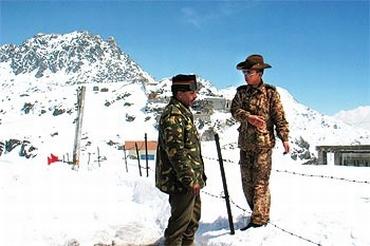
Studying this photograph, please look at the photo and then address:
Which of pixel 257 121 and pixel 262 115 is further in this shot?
pixel 262 115

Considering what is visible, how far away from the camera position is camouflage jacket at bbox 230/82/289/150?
5648 mm

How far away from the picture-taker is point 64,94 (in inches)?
7008

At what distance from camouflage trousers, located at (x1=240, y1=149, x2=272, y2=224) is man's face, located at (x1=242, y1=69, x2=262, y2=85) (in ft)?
2.73

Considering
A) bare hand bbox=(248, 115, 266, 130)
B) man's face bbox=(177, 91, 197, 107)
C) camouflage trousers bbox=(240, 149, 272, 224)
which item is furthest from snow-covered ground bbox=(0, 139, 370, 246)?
man's face bbox=(177, 91, 197, 107)

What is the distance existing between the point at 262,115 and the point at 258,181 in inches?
30.7

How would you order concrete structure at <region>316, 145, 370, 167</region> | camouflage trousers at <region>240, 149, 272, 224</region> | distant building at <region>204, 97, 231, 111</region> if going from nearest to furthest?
camouflage trousers at <region>240, 149, 272, 224</region> → concrete structure at <region>316, 145, 370, 167</region> → distant building at <region>204, 97, 231, 111</region>

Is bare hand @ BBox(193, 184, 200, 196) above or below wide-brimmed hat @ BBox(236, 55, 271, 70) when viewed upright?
below

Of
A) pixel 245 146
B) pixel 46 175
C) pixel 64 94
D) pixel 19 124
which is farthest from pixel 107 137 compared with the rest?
pixel 245 146

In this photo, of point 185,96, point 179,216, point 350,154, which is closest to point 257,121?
point 185,96

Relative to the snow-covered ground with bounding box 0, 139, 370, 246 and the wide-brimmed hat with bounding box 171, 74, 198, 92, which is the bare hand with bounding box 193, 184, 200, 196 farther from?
the snow-covered ground with bounding box 0, 139, 370, 246

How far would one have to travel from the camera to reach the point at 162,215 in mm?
7875

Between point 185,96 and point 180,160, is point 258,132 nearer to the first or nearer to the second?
point 185,96

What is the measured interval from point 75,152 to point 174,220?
16.0 m

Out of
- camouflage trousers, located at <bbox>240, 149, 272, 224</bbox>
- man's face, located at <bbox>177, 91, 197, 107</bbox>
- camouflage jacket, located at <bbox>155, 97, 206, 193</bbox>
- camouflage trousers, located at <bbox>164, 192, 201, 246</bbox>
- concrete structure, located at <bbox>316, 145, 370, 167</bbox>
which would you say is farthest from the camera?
concrete structure, located at <bbox>316, 145, 370, 167</bbox>
